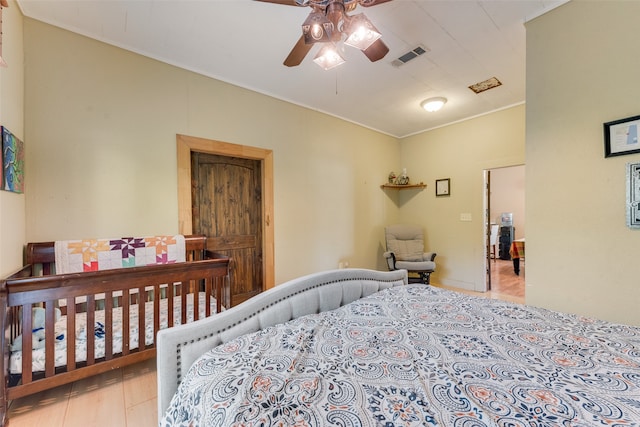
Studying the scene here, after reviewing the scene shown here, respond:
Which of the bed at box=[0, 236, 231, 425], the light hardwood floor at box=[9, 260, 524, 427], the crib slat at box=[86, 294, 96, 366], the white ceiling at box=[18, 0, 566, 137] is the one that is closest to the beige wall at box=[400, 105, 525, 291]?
the white ceiling at box=[18, 0, 566, 137]

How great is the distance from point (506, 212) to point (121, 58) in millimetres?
8513

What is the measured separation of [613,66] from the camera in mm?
1738

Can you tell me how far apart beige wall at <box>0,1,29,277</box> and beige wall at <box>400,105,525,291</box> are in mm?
5010

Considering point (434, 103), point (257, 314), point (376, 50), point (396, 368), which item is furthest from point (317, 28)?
point (434, 103)

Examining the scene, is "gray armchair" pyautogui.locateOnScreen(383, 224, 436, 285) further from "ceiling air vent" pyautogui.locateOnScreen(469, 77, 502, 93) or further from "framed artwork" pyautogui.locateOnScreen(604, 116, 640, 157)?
"framed artwork" pyautogui.locateOnScreen(604, 116, 640, 157)

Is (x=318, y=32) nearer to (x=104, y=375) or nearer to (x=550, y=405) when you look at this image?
(x=550, y=405)

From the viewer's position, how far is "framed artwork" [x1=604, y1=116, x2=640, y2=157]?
1.63 meters

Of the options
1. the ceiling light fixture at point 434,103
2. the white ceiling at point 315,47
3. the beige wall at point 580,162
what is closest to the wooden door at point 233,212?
the white ceiling at point 315,47

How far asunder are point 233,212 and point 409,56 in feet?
8.58

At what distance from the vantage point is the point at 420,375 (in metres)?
0.86

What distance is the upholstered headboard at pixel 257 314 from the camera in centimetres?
101

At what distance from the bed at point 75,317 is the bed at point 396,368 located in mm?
917

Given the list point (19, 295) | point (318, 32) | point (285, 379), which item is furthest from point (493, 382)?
point (19, 295)

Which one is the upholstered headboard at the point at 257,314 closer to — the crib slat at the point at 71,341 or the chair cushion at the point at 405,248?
the crib slat at the point at 71,341
